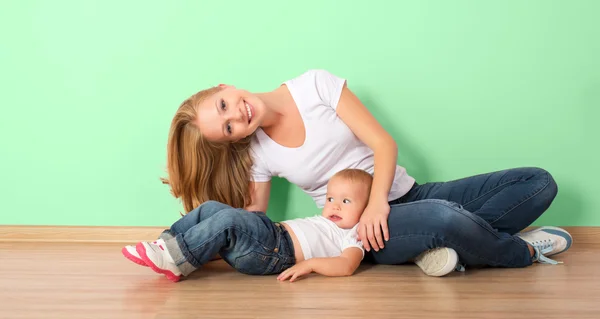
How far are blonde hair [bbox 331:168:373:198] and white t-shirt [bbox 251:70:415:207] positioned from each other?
79 millimetres

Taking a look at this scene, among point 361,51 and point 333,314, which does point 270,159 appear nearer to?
point 361,51

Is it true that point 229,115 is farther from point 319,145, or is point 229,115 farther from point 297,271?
point 297,271

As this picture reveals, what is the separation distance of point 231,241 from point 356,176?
37 cm

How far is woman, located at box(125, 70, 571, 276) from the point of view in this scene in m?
1.57

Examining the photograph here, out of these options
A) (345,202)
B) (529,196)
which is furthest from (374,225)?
(529,196)

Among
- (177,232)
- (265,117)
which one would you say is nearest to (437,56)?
(265,117)

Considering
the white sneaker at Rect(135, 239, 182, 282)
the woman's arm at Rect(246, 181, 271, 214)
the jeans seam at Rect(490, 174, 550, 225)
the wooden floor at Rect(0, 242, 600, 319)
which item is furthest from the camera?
the woman's arm at Rect(246, 181, 271, 214)

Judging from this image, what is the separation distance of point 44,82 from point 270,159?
0.77 metres

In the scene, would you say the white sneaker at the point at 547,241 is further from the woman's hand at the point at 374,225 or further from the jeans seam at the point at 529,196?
the woman's hand at the point at 374,225

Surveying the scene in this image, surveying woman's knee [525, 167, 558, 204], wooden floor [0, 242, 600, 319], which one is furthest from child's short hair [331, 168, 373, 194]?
woman's knee [525, 167, 558, 204]

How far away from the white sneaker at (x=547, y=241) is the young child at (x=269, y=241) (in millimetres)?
472

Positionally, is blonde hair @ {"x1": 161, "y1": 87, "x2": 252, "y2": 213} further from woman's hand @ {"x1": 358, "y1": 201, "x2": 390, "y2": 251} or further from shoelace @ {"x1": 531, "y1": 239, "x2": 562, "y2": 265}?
shoelace @ {"x1": 531, "y1": 239, "x2": 562, "y2": 265}

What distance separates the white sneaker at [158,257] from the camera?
1.47 metres

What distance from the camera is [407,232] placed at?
1.56 m
